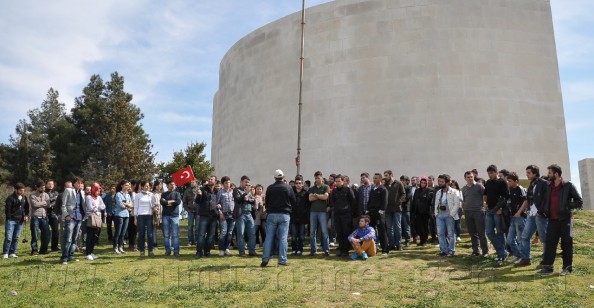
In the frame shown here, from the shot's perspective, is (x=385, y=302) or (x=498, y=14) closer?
(x=385, y=302)

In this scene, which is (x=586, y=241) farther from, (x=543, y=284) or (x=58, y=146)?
(x=58, y=146)

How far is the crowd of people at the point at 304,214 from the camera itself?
974cm

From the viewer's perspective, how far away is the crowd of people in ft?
32.0

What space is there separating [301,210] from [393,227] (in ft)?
7.13

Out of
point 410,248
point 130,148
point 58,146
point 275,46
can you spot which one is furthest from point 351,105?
point 58,146

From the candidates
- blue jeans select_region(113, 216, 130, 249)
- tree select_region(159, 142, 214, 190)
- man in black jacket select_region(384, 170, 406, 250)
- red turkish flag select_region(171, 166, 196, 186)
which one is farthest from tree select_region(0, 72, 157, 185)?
man in black jacket select_region(384, 170, 406, 250)

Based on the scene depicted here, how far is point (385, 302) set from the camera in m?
6.87

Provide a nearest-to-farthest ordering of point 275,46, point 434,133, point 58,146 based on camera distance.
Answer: point 434,133, point 275,46, point 58,146

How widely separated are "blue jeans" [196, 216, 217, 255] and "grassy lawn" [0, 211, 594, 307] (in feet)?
1.20

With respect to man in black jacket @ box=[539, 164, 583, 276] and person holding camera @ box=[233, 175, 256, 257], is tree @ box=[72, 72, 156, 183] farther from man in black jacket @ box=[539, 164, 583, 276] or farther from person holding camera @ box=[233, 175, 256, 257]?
man in black jacket @ box=[539, 164, 583, 276]

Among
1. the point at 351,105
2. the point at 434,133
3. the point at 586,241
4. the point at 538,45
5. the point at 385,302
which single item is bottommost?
the point at 385,302

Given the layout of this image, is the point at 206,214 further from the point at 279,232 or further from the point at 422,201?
the point at 422,201

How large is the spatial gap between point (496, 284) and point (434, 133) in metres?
13.8

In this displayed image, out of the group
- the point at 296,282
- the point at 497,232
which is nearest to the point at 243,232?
the point at 296,282
